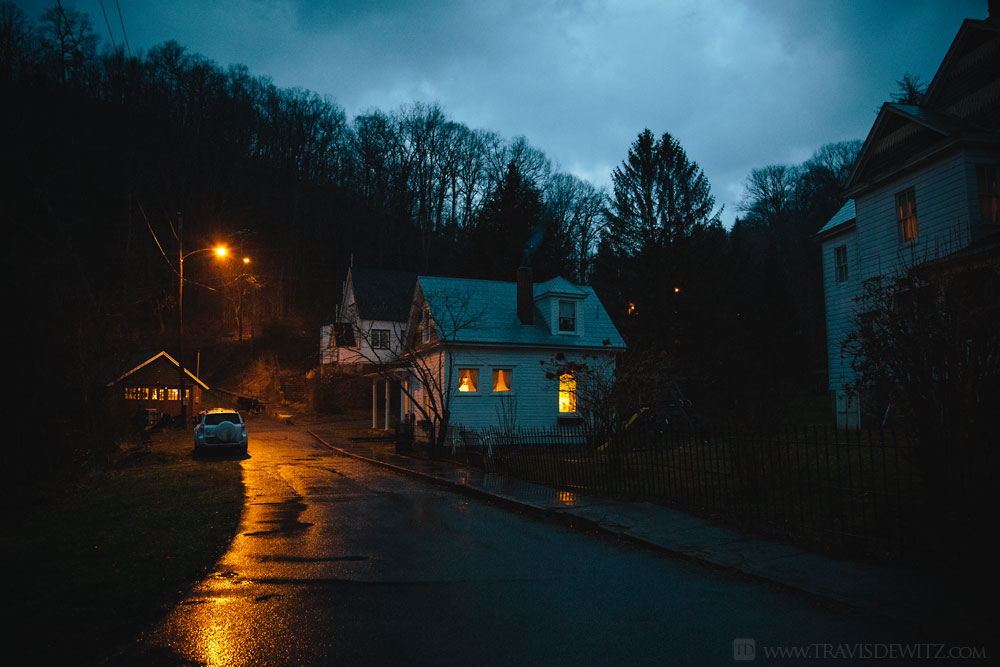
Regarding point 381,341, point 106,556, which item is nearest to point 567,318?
point 381,341

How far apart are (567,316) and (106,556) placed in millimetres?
21432

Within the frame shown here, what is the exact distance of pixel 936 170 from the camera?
15.9 m

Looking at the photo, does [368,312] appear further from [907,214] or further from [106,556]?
[106,556]

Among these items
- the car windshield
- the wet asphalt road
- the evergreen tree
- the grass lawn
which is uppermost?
the evergreen tree

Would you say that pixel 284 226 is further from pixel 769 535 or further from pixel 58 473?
pixel 769 535

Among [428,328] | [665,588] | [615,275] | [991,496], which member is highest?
[615,275]

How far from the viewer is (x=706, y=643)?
4660 mm

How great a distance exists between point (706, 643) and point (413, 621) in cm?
233

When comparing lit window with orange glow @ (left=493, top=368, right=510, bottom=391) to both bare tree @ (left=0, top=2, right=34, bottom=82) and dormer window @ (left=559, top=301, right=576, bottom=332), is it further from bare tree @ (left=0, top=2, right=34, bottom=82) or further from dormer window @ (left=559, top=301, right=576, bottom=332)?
bare tree @ (left=0, top=2, right=34, bottom=82)

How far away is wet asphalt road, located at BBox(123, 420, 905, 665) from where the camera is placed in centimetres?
453

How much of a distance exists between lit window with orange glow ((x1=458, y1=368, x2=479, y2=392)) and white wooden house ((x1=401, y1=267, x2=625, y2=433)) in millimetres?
40

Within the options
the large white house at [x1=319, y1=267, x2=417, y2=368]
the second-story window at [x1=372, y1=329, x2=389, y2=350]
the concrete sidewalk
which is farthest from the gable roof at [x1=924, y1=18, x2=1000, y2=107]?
the large white house at [x1=319, y1=267, x2=417, y2=368]

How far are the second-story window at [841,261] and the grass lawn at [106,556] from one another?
2012 cm

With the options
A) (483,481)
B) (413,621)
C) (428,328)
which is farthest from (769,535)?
(428,328)
